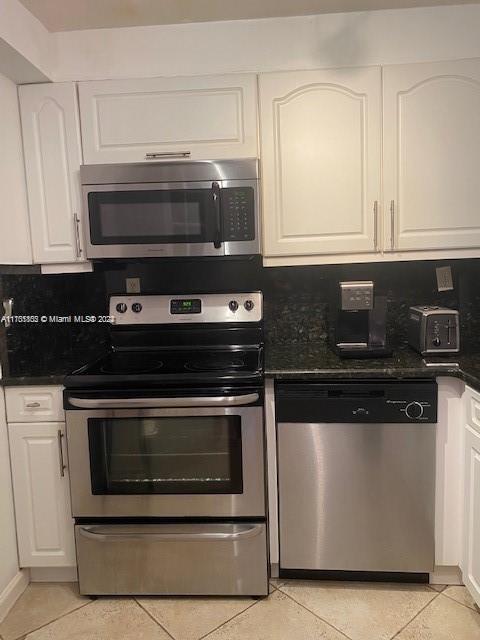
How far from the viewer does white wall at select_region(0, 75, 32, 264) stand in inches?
76.0

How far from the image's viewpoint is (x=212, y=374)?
1822 mm

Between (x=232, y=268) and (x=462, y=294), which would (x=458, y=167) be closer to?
(x=462, y=294)

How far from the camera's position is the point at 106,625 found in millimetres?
1812

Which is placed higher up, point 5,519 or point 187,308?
point 187,308

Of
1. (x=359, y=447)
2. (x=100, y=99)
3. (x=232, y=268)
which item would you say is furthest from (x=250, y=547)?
(x=100, y=99)

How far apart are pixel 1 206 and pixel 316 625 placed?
1997 mm

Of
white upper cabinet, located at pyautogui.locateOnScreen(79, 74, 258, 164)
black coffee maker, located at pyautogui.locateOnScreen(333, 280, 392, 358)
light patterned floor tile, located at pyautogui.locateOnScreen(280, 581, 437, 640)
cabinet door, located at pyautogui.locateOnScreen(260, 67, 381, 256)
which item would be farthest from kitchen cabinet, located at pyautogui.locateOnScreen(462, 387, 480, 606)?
white upper cabinet, located at pyautogui.locateOnScreen(79, 74, 258, 164)

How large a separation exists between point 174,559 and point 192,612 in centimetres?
20

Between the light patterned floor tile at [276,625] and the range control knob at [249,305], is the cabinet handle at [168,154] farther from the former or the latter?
the light patterned floor tile at [276,625]

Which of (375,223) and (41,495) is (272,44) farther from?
(41,495)

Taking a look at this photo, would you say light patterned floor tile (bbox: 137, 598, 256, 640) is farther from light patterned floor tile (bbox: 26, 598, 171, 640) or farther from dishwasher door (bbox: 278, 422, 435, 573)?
dishwasher door (bbox: 278, 422, 435, 573)

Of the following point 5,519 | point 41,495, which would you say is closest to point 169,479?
point 41,495

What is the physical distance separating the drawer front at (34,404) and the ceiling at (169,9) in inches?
57.7

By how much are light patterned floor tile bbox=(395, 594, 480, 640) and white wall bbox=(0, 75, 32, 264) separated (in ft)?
6.78
